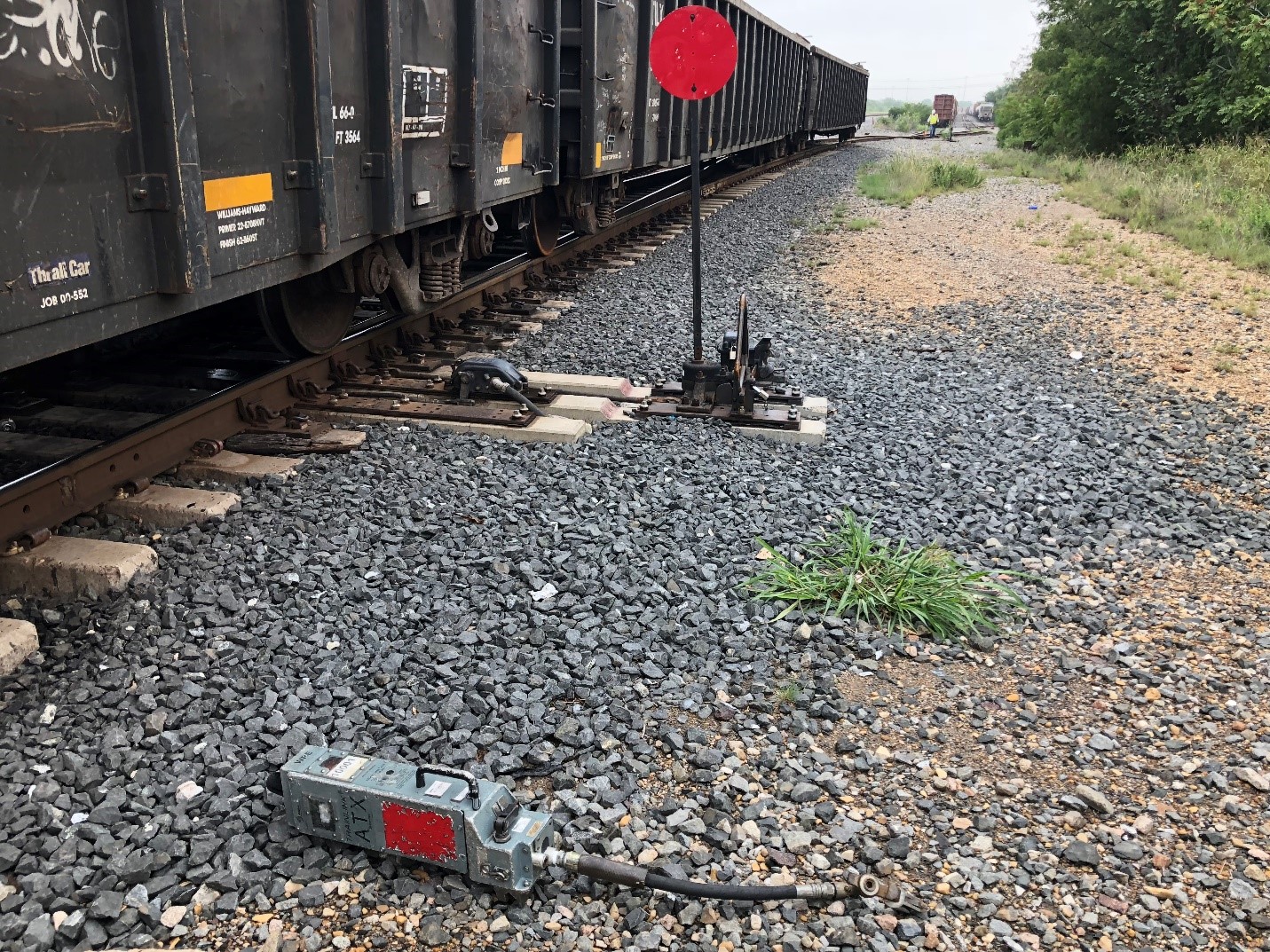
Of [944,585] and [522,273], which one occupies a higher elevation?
[522,273]

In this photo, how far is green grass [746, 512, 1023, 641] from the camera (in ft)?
12.9

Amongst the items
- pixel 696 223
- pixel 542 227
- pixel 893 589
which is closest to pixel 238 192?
pixel 696 223

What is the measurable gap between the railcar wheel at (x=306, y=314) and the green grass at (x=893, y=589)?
327 cm

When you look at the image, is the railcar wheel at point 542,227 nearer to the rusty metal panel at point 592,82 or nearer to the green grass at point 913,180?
the rusty metal panel at point 592,82

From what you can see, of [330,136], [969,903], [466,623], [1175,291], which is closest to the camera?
[969,903]

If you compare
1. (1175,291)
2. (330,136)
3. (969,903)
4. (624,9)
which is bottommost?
(969,903)

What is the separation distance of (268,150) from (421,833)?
335 centimetres

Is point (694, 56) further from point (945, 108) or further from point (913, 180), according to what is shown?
point (945, 108)

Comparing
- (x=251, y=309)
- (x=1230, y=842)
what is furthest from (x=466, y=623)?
(x=251, y=309)

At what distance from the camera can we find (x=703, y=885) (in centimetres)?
248

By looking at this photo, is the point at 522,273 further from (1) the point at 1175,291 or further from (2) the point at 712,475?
(1) the point at 1175,291

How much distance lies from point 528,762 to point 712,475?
248cm

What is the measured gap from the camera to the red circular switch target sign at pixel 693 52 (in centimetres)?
604

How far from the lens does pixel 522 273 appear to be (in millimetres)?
9531
